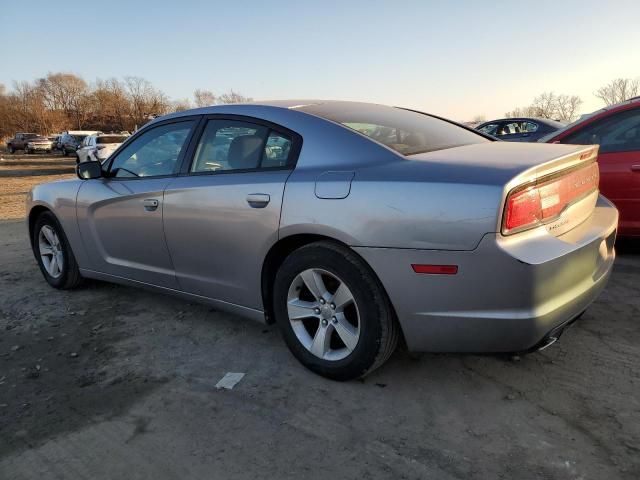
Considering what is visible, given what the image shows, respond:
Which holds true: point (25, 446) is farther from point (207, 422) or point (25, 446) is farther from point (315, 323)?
point (315, 323)

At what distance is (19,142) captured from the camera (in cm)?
3988

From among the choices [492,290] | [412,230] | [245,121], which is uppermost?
[245,121]

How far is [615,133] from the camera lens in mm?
4781

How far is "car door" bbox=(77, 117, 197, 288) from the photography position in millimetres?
3549

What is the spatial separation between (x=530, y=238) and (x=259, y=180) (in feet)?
4.81

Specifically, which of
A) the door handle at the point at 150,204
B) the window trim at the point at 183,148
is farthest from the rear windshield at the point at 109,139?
the door handle at the point at 150,204

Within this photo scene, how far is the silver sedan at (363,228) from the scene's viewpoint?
2246 mm

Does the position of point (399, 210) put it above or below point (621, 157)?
above

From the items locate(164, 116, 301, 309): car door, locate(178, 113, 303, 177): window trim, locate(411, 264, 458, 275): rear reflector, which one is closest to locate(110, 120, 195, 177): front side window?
locate(178, 113, 303, 177): window trim

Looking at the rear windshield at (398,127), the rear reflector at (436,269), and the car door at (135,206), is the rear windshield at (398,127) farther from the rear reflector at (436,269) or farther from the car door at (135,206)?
the car door at (135,206)

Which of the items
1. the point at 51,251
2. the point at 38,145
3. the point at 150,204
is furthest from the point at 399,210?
the point at 38,145

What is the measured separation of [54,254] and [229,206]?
2474mm

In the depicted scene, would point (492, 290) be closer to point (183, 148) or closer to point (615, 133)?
point (183, 148)

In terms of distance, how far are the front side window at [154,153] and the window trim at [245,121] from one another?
0.34ft
